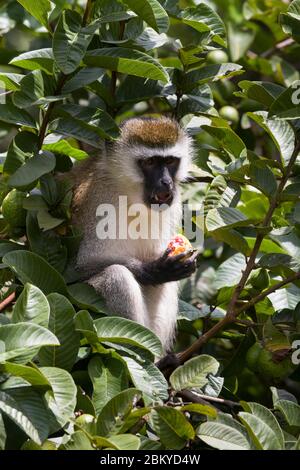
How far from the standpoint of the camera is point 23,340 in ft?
10.8

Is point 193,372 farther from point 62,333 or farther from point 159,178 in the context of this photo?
point 159,178

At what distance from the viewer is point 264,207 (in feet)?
17.9

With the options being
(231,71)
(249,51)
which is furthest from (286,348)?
(249,51)

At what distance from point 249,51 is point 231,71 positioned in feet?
7.64

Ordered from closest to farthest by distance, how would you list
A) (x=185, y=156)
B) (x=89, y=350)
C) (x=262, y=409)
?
(x=262, y=409), (x=89, y=350), (x=185, y=156)

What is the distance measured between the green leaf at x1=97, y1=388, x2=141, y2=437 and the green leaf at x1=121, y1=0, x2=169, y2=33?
1772 mm

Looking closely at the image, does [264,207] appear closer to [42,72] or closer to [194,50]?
[194,50]

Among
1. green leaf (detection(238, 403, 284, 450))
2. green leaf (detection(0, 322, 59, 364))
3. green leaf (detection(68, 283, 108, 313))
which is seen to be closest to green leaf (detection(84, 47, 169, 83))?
green leaf (detection(68, 283, 108, 313))

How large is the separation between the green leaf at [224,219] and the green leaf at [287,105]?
49 cm

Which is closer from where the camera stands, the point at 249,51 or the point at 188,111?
the point at 188,111

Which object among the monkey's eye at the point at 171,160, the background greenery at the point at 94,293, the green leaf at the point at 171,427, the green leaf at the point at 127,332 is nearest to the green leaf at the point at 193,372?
the background greenery at the point at 94,293

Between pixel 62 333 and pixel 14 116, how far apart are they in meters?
1.13

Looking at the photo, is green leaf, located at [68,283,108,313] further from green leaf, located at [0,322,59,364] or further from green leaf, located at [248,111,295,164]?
green leaf, located at [248,111,295,164]

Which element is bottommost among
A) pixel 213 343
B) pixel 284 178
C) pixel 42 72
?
pixel 213 343
